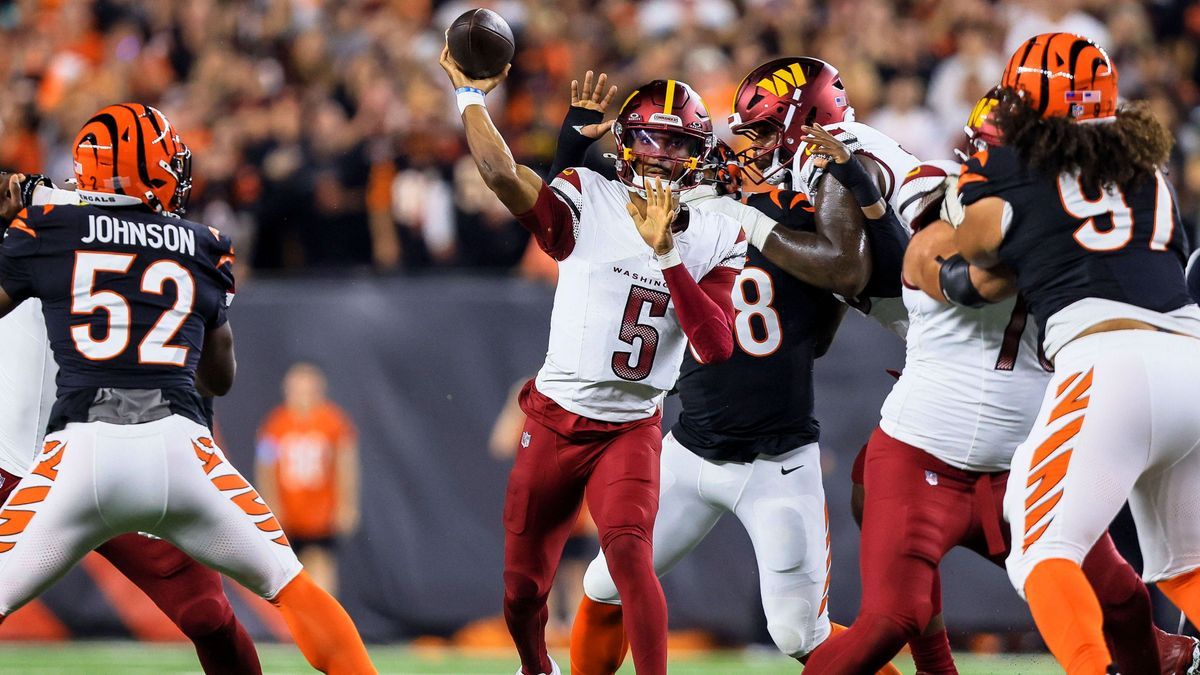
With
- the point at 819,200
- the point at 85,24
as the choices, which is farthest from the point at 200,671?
the point at 85,24

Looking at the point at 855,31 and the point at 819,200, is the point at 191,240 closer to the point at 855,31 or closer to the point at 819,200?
the point at 819,200

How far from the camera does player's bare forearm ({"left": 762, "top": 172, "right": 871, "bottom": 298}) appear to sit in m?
Result: 5.11

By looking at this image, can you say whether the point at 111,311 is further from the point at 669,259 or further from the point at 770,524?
the point at 770,524

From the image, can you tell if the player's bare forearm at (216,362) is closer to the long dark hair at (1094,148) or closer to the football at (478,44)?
the football at (478,44)

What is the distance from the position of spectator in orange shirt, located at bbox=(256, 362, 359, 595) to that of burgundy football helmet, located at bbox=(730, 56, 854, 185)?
13.9ft

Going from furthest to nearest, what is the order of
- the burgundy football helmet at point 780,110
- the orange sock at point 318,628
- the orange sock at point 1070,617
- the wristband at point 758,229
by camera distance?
1. the burgundy football helmet at point 780,110
2. the wristband at point 758,229
3. the orange sock at point 318,628
4. the orange sock at point 1070,617

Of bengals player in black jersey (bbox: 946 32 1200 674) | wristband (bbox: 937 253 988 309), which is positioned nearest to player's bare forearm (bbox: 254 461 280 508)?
wristband (bbox: 937 253 988 309)

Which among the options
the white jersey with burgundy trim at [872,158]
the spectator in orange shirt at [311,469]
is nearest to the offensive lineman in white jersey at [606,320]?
the white jersey with burgundy trim at [872,158]

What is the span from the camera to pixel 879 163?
17.5 feet

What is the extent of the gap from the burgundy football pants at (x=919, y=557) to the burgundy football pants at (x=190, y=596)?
1807mm

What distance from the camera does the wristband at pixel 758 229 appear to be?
17.1ft

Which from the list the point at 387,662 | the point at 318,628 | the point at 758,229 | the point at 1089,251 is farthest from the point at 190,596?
the point at 387,662

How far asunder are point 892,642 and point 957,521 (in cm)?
43

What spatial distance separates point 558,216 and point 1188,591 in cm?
212
